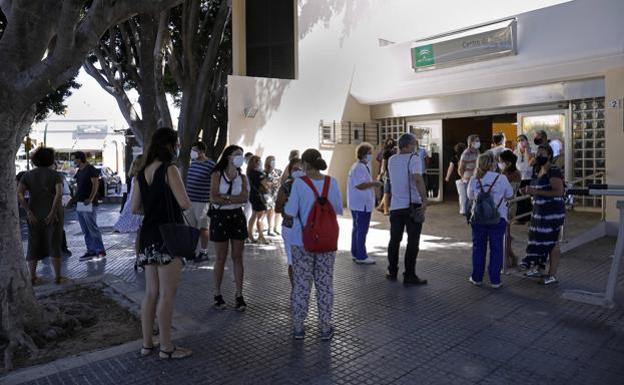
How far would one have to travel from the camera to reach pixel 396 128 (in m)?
15.5

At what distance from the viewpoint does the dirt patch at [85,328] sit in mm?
4648

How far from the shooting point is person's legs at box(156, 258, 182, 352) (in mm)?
4203

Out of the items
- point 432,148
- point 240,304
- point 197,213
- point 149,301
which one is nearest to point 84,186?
point 197,213

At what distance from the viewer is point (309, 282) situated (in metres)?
4.75

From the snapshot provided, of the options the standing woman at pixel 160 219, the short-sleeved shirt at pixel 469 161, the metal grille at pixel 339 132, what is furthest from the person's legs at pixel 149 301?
the metal grille at pixel 339 132

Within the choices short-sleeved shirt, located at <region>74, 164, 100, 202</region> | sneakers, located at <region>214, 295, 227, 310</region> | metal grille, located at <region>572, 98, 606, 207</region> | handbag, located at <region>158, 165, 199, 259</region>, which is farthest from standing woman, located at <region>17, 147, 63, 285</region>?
metal grille, located at <region>572, 98, 606, 207</region>

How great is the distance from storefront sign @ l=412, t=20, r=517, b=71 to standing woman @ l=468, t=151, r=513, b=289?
5.91m

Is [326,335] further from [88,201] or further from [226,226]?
[88,201]

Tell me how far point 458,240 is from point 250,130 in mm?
8049

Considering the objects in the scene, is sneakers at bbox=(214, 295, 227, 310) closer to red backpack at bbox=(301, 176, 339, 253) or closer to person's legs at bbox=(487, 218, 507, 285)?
red backpack at bbox=(301, 176, 339, 253)

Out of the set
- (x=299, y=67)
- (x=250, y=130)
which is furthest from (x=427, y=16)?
(x=250, y=130)

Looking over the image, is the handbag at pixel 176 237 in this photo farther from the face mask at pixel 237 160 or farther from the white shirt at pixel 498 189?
the white shirt at pixel 498 189

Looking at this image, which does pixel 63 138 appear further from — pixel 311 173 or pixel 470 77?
pixel 311 173

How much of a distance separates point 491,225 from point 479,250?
357 mm
